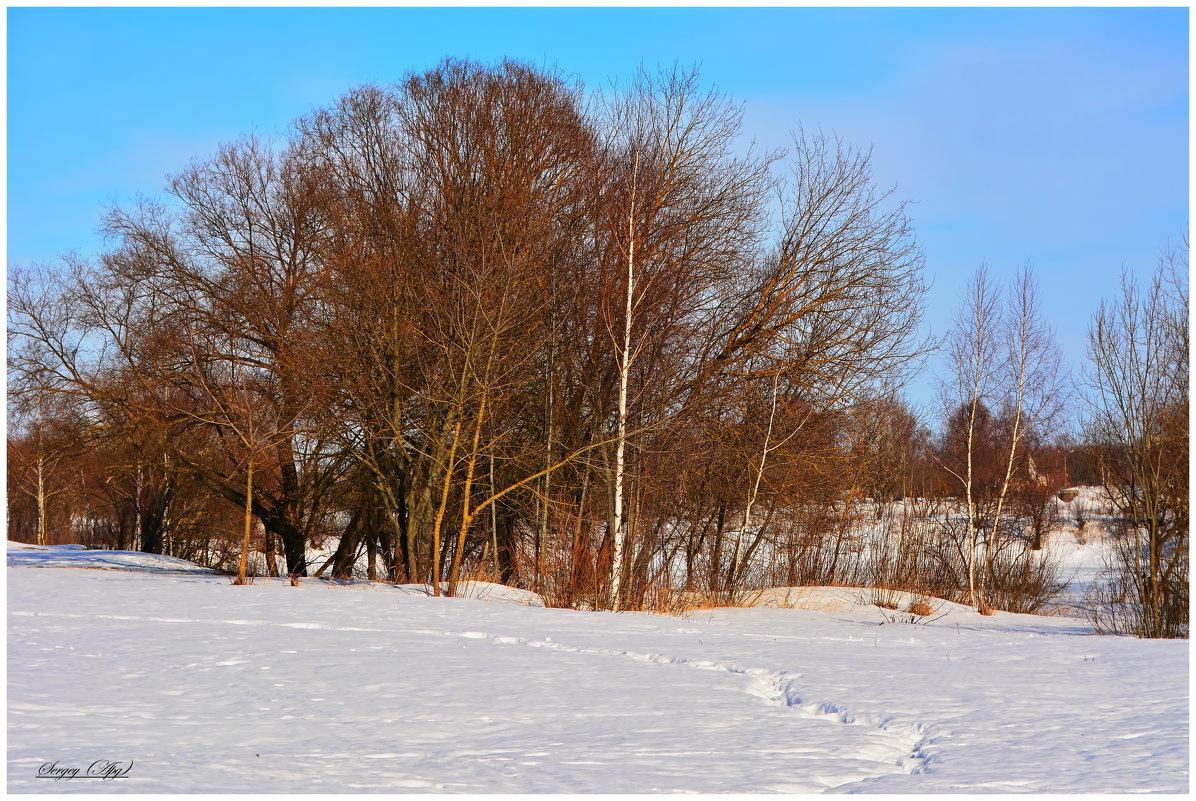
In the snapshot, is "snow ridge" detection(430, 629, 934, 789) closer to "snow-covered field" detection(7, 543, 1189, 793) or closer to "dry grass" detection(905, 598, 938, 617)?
"snow-covered field" detection(7, 543, 1189, 793)

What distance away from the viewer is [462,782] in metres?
4.99

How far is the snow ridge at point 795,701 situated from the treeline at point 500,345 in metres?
7.79

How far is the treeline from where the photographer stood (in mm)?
19438

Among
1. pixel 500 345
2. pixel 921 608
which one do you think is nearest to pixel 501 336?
pixel 500 345

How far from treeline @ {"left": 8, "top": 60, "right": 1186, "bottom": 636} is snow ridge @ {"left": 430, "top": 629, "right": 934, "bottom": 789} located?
779cm

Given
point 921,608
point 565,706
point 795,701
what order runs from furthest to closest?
1. point 921,608
2. point 795,701
3. point 565,706

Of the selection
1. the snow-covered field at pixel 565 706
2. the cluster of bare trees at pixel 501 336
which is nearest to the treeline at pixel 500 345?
the cluster of bare trees at pixel 501 336

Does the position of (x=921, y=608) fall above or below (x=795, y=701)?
below

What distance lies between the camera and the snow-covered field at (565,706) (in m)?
5.15

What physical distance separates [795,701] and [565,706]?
1647 mm

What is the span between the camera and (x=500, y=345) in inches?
718

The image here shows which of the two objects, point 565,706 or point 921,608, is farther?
point 921,608

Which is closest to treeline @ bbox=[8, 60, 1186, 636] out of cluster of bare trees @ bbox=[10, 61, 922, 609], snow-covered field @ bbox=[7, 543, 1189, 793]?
cluster of bare trees @ bbox=[10, 61, 922, 609]

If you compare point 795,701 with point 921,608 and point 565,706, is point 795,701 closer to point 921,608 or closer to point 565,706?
point 565,706
